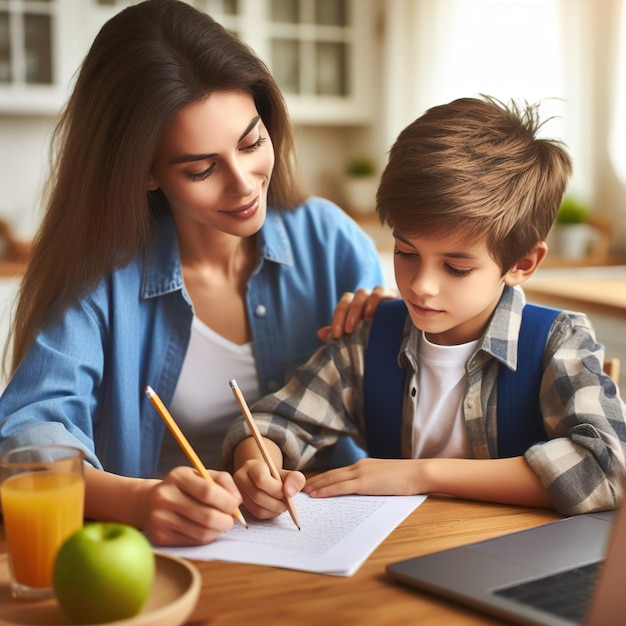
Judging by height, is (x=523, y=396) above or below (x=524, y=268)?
below

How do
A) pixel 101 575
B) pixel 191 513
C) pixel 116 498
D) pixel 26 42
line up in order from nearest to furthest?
pixel 101 575, pixel 191 513, pixel 116 498, pixel 26 42

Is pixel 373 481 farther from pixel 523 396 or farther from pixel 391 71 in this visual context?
pixel 391 71

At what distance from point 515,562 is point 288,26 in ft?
11.9

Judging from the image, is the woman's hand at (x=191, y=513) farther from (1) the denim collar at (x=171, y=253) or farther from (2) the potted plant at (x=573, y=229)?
(2) the potted plant at (x=573, y=229)

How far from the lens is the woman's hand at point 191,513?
1043 mm

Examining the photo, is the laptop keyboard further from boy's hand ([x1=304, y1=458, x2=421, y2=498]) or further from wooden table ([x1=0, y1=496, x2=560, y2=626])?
→ boy's hand ([x1=304, y1=458, x2=421, y2=498])

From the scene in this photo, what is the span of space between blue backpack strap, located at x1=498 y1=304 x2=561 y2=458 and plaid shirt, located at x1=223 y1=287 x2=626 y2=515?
0.01 meters

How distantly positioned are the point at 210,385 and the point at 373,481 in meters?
0.55

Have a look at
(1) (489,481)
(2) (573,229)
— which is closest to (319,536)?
(1) (489,481)

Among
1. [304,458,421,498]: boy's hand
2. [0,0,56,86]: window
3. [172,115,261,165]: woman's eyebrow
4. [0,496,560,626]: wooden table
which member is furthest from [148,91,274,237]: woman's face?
[0,0,56,86]: window

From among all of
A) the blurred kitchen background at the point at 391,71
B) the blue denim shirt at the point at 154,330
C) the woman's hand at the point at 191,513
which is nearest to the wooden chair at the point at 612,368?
the blue denim shirt at the point at 154,330

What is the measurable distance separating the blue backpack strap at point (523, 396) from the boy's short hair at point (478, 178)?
116 millimetres

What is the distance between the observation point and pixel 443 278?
4.31 ft

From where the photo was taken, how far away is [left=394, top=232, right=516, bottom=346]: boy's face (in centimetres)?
130
